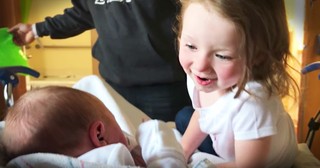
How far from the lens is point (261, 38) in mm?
688

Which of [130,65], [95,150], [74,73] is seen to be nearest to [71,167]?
[95,150]

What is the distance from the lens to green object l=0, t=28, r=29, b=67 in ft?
3.85

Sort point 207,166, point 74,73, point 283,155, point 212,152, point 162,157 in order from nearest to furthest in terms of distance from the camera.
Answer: point 207,166 < point 162,157 < point 283,155 < point 212,152 < point 74,73

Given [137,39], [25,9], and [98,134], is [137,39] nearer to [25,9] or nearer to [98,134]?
[98,134]

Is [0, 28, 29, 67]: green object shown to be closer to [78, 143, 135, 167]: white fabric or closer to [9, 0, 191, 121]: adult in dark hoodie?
[9, 0, 191, 121]: adult in dark hoodie

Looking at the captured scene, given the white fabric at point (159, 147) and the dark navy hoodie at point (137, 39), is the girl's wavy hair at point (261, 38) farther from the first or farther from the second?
the dark navy hoodie at point (137, 39)

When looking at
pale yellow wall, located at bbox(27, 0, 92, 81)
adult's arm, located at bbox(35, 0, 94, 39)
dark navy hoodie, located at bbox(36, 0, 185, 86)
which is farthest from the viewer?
pale yellow wall, located at bbox(27, 0, 92, 81)

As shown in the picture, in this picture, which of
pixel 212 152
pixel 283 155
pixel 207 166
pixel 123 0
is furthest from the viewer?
pixel 123 0

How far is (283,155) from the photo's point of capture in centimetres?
80

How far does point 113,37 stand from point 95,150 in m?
0.66

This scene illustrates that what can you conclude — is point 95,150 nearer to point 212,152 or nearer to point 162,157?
point 162,157

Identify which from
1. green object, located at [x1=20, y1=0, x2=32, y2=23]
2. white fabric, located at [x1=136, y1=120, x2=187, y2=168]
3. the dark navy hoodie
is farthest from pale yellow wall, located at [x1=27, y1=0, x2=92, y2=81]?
white fabric, located at [x1=136, y1=120, x2=187, y2=168]

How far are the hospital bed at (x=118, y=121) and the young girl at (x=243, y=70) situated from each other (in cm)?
8

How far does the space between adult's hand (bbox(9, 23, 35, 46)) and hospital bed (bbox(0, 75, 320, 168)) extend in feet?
0.83
